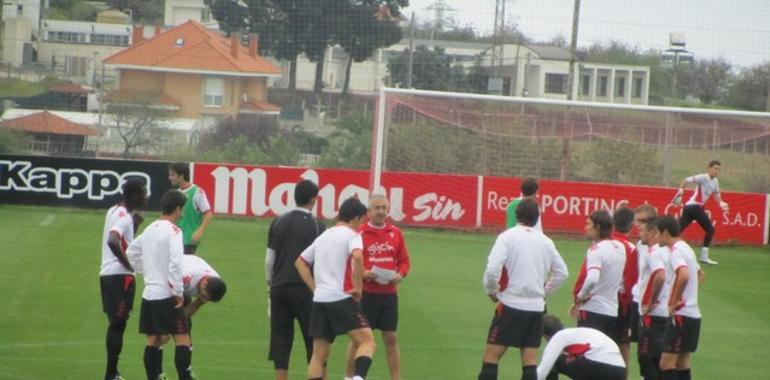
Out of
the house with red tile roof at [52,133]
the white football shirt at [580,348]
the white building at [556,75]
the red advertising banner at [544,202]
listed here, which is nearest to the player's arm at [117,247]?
the white football shirt at [580,348]

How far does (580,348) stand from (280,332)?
3.45 meters

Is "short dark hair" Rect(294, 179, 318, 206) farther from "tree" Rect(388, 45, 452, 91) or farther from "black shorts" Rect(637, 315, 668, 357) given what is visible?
"tree" Rect(388, 45, 452, 91)

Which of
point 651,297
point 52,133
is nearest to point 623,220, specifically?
point 651,297

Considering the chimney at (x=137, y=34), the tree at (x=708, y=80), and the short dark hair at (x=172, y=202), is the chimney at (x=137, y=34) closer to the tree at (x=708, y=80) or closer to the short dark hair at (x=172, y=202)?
the tree at (x=708, y=80)

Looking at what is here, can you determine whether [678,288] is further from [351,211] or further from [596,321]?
[351,211]

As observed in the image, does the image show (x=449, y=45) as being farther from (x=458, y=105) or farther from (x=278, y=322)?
(x=278, y=322)

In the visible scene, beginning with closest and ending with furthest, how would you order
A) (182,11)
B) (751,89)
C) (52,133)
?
(52,133) < (751,89) < (182,11)

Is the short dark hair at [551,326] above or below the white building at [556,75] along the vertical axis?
below

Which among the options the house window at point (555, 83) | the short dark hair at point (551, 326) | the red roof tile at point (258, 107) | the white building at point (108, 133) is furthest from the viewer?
the house window at point (555, 83)

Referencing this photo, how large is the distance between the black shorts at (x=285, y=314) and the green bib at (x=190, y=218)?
128 inches

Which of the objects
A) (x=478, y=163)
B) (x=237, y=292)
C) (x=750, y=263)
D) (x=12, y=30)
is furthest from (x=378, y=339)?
(x=12, y=30)

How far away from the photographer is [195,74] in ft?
120

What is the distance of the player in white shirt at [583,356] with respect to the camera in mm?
8891

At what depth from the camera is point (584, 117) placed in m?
28.5
